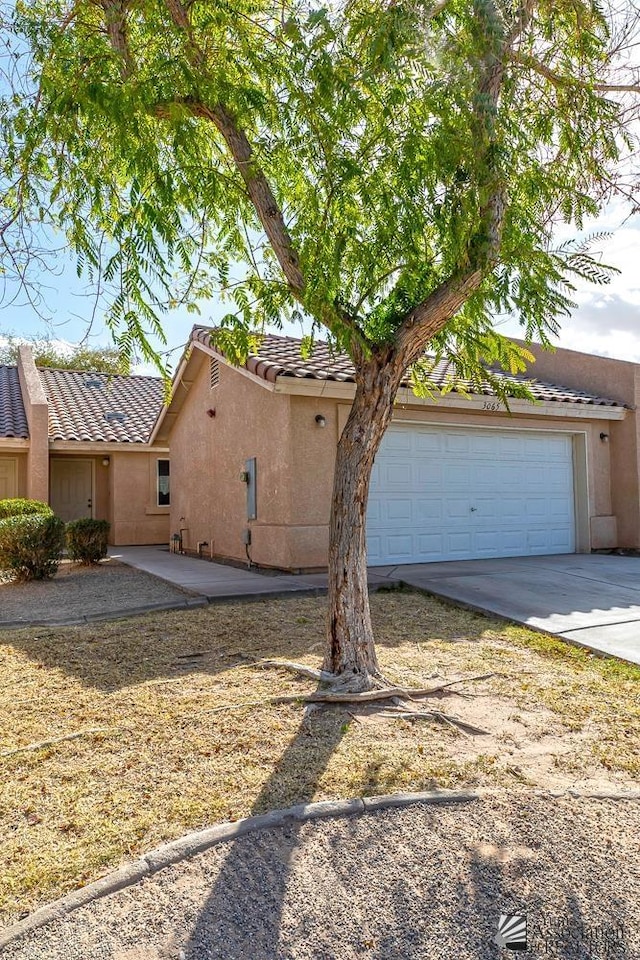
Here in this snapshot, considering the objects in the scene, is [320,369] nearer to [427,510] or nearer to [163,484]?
[427,510]

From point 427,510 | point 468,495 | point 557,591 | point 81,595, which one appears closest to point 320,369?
point 427,510

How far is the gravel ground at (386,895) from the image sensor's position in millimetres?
2434

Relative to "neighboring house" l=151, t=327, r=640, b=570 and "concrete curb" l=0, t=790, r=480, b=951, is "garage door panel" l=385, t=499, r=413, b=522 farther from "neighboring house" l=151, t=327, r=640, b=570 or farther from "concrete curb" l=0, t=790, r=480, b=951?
"concrete curb" l=0, t=790, r=480, b=951

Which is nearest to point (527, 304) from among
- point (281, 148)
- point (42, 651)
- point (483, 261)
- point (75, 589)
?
point (483, 261)

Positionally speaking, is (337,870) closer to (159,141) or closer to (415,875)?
(415,875)

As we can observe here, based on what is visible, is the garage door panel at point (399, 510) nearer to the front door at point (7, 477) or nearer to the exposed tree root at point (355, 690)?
the exposed tree root at point (355, 690)

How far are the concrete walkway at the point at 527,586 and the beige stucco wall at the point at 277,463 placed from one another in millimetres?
761

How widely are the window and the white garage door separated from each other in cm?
929

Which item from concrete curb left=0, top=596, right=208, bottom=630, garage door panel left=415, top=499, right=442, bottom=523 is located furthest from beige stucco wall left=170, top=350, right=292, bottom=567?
garage door panel left=415, top=499, right=442, bottom=523

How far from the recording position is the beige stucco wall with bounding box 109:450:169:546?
728 inches

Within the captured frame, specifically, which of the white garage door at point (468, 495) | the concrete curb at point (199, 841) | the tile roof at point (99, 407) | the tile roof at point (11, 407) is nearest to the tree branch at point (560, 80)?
the concrete curb at point (199, 841)

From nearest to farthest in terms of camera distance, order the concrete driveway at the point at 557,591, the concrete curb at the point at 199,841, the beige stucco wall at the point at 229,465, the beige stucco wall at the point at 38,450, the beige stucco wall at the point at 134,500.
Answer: the concrete curb at the point at 199,841 → the concrete driveway at the point at 557,591 → the beige stucco wall at the point at 229,465 → the beige stucco wall at the point at 38,450 → the beige stucco wall at the point at 134,500

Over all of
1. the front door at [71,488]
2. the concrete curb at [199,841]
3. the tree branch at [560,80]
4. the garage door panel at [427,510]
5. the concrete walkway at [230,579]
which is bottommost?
the concrete curb at [199,841]

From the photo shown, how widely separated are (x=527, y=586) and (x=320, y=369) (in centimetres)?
477
